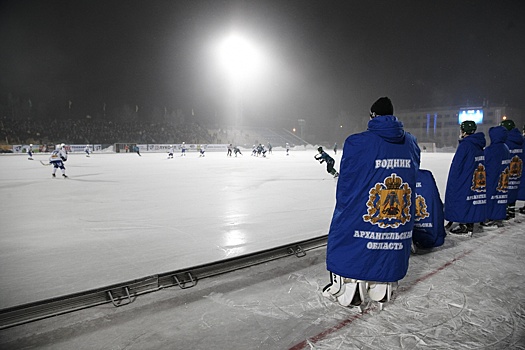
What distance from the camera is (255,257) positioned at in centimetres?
345

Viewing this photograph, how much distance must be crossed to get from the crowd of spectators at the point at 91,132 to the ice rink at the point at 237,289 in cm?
3763

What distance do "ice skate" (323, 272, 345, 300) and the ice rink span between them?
0.10 meters

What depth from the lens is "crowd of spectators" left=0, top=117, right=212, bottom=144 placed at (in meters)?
36.2

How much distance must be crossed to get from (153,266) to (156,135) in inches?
1792

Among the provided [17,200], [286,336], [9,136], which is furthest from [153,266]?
[9,136]

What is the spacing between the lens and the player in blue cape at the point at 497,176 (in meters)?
5.02

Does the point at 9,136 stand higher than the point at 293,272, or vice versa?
the point at 9,136

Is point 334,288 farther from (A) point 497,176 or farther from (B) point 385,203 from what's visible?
(A) point 497,176

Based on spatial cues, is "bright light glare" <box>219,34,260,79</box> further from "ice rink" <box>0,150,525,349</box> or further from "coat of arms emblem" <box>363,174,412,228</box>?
"coat of arms emblem" <box>363,174,412,228</box>

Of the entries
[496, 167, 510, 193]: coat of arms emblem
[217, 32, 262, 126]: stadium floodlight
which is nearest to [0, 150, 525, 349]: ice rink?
[496, 167, 510, 193]: coat of arms emblem

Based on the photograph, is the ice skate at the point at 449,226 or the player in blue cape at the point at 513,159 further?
the player in blue cape at the point at 513,159

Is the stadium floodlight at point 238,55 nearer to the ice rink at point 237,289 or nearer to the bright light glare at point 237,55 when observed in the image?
the bright light glare at point 237,55

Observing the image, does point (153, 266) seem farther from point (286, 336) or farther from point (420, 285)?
point (420, 285)

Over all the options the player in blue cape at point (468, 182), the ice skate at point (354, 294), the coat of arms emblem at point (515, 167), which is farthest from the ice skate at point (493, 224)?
the ice skate at point (354, 294)
